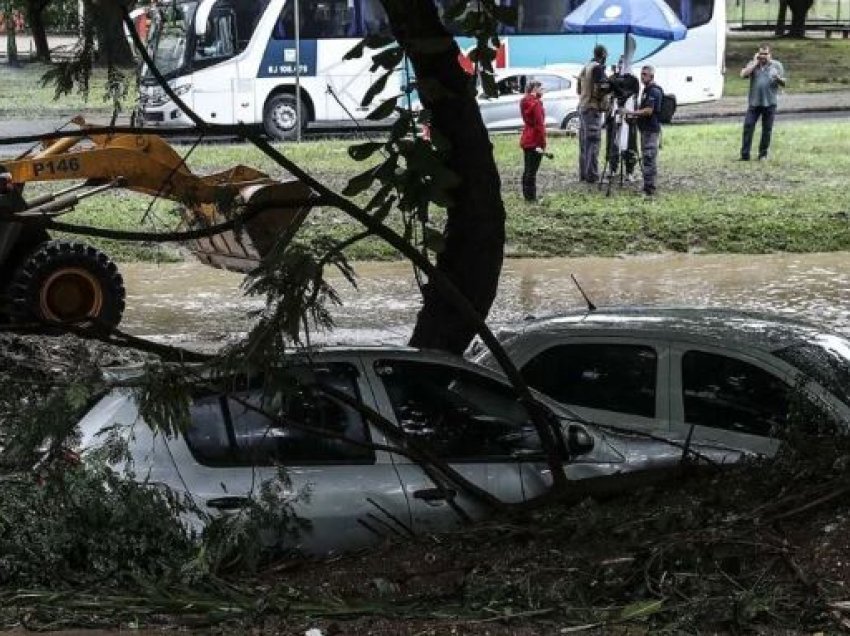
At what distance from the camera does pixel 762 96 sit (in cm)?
2597

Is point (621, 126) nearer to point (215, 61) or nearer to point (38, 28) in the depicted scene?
point (215, 61)

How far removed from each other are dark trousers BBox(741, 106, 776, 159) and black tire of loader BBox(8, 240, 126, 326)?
15605 mm

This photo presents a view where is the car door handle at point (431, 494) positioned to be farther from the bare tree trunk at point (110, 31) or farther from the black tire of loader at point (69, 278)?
the black tire of loader at point (69, 278)

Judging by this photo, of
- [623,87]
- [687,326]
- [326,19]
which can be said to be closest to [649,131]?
[623,87]

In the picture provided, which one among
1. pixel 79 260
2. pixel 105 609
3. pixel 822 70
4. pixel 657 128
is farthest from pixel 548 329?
pixel 822 70

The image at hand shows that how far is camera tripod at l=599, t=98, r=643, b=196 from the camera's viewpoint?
22797 mm

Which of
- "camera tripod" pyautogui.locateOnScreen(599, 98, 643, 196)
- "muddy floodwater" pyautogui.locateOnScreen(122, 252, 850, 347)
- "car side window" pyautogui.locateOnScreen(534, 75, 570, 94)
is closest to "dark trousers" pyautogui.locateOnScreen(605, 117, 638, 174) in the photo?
"camera tripod" pyautogui.locateOnScreen(599, 98, 643, 196)

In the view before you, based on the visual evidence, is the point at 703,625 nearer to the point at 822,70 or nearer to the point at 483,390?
the point at 483,390

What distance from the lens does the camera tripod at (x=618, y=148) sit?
22.8 meters

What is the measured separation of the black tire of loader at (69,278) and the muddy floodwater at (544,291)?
2.85ft

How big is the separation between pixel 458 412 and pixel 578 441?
613mm

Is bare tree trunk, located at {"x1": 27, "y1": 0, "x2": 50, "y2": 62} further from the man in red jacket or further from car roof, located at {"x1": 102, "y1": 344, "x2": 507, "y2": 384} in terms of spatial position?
the man in red jacket

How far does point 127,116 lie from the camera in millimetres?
7570

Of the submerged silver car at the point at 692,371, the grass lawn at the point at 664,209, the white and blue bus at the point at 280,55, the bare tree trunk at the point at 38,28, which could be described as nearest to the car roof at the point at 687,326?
the submerged silver car at the point at 692,371
